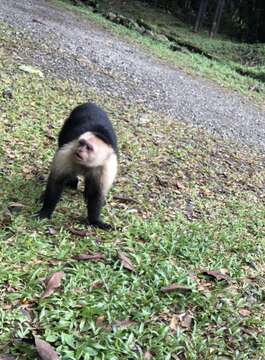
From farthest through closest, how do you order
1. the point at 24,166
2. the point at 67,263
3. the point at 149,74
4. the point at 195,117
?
the point at 149,74 < the point at 195,117 < the point at 24,166 < the point at 67,263

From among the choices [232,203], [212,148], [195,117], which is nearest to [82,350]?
[232,203]

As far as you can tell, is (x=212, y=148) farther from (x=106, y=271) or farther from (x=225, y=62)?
(x=225, y=62)

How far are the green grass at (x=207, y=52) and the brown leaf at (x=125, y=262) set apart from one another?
874 cm

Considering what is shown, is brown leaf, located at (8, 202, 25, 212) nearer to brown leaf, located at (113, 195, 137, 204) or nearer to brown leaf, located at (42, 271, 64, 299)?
brown leaf, located at (42, 271, 64, 299)

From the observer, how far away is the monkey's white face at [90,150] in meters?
4.01

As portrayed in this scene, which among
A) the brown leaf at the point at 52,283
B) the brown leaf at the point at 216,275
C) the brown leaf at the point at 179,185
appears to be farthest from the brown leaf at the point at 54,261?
the brown leaf at the point at 179,185

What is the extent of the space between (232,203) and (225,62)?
11449mm

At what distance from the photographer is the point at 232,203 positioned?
18.7 feet

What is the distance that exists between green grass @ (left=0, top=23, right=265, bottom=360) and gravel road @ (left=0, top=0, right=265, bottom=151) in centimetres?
161

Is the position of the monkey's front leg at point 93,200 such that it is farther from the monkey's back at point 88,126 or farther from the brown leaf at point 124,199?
the brown leaf at point 124,199

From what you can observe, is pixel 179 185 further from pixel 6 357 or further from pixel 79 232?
pixel 6 357

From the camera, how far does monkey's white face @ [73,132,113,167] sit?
158 inches

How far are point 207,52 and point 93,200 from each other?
46.8ft

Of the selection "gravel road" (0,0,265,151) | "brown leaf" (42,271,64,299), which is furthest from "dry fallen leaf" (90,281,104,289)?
"gravel road" (0,0,265,151)
